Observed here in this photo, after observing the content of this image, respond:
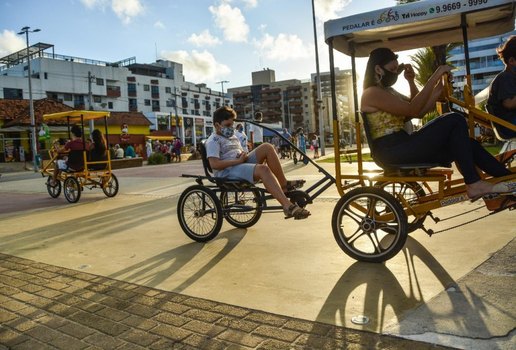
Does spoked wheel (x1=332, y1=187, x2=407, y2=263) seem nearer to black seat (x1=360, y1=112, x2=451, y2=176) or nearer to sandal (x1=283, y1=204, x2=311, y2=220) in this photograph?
black seat (x1=360, y1=112, x2=451, y2=176)

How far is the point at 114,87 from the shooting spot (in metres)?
65.1

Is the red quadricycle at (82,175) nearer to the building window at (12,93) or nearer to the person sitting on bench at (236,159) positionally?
the person sitting on bench at (236,159)

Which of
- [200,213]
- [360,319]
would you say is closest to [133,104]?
[200,213]

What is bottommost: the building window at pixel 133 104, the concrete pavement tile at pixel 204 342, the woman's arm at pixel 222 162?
the concrete pavement tile at pixel 204 342

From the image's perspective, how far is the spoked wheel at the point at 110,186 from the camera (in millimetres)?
10711

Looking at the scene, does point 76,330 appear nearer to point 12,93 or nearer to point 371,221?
point 371,221

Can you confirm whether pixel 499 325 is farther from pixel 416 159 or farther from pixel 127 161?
pixel 127 161

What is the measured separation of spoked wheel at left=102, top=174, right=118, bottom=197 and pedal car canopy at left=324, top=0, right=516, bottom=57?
745 centimetres

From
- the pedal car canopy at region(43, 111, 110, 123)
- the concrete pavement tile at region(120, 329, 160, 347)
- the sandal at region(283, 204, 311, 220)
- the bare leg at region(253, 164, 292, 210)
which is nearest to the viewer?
the concrete pavement tile at region(120, 329, 160, 347)

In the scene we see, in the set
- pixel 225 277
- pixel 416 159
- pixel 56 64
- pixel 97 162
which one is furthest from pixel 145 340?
pixel 56 64

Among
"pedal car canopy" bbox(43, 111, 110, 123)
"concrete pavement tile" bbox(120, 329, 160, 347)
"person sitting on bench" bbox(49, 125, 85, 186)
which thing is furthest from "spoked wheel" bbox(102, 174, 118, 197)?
"concrete pavement tile" bbox(120, 329, 160, 347)

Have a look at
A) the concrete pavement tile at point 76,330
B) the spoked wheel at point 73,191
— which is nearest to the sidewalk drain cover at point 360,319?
the concrete pavement tile at point 76,330

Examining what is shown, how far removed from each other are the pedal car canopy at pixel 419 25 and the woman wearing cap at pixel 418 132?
12.9 inches

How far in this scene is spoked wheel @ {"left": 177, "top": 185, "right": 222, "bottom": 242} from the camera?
5.25 m
